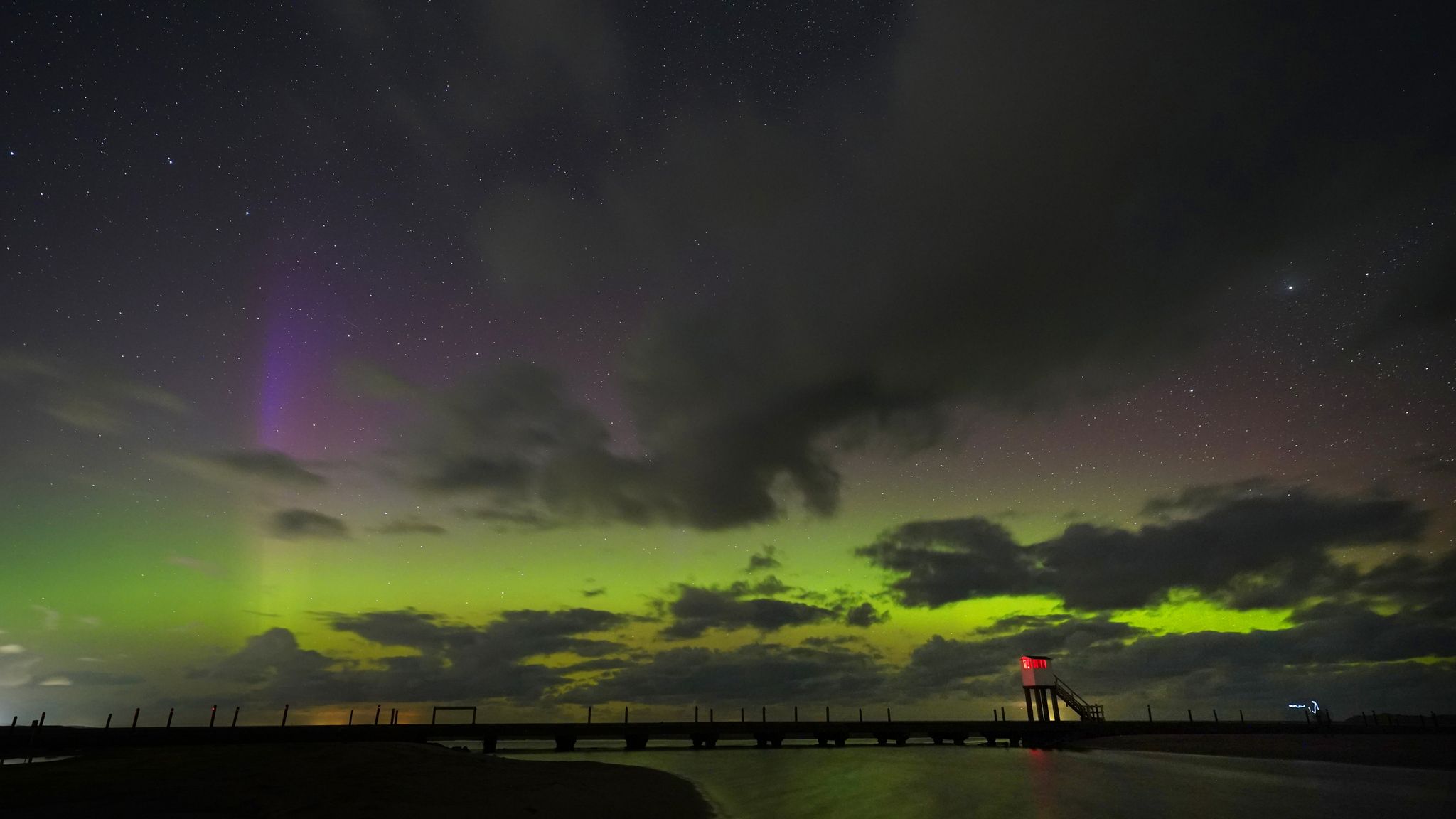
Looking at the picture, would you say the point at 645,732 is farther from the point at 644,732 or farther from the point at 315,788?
the point at 315,788

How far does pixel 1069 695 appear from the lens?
8131 centimetres

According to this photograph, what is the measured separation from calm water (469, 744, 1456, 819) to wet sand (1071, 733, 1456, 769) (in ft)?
18.1

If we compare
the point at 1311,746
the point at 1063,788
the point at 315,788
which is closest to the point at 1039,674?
the point at 1311,746

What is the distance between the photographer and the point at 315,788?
802 inches

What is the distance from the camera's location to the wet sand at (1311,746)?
4803 centimetres

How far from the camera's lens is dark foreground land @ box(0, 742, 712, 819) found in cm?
1680

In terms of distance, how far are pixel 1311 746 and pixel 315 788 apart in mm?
78405

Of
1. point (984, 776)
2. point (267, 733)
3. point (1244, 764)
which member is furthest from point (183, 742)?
point (1244, 764)

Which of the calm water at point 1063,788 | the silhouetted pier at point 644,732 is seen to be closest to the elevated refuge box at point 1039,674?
the silhouetted pier at point 644,732

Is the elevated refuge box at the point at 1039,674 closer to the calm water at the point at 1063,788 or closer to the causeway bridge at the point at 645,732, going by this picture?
the causeway bridge at the point at 645,732

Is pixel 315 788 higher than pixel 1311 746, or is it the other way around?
pixel 315 788

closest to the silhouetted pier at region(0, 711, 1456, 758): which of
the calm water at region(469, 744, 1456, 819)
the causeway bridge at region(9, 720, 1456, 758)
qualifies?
the causeway bridge at region(9, 720, 1456, 758)

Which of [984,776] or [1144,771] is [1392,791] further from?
[984,776]

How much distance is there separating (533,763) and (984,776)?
25628 mm
